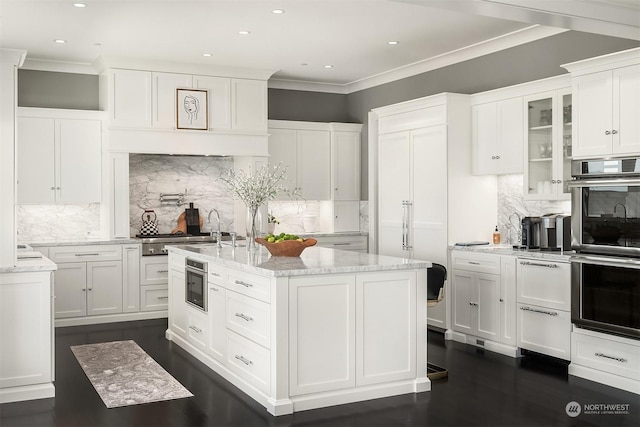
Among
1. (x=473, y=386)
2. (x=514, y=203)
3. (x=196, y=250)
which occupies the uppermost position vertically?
(x=514, y=203)

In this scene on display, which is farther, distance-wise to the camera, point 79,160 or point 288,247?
point 79,160

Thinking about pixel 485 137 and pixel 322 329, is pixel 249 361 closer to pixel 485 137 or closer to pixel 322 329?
pixel 322 329

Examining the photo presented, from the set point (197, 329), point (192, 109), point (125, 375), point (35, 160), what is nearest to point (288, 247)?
point (197, 329)

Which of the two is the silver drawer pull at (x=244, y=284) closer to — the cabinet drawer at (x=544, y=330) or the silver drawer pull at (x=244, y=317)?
the silver drawer pull at (x=244, y=317)

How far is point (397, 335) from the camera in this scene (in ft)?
15.4

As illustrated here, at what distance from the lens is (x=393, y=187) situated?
24.4ft

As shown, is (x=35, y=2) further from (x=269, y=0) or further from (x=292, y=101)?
(x=292, y=101)

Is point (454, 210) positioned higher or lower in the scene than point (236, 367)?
higher

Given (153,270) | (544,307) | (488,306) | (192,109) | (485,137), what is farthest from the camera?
(192,109)

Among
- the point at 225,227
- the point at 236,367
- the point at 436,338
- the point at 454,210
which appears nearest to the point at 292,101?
the point at 225,227

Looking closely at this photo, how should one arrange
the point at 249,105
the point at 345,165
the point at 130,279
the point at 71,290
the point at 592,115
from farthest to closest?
the point at 345,165 < the point at 249,105 < the point at 130,279 < the point at 71,290 < the point at 592,115

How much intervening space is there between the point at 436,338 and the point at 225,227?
318 centimetres

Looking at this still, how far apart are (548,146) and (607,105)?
972mm

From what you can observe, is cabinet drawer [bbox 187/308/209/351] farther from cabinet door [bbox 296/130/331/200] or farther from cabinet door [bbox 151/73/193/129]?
cabinet door [bbox 296/130/331/200]
